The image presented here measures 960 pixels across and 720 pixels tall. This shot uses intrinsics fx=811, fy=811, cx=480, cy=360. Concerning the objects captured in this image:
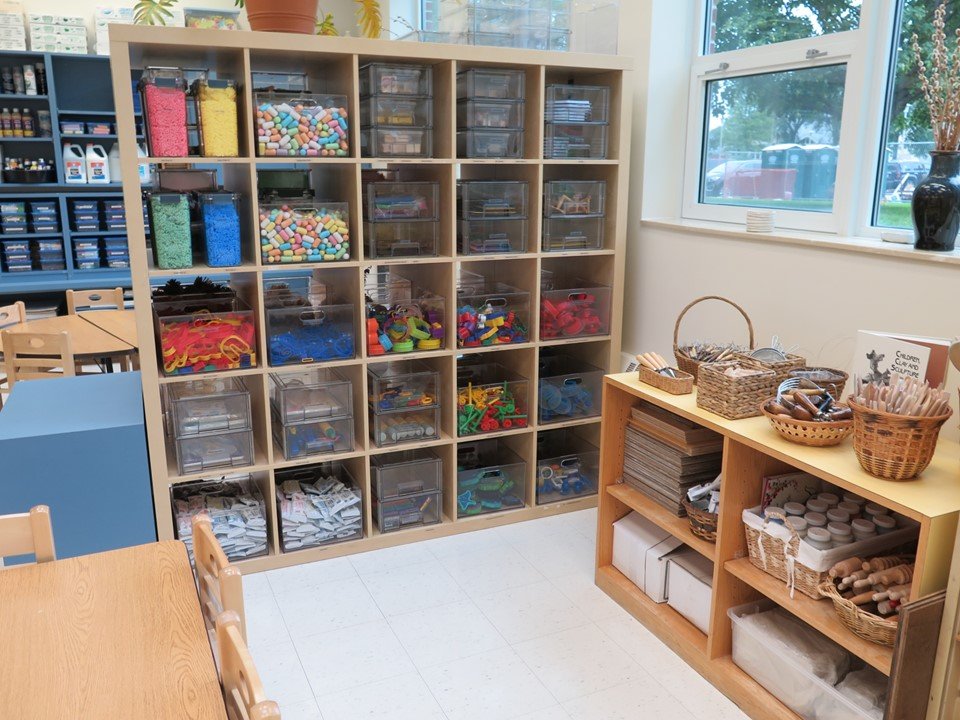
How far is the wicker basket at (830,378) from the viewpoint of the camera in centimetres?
229

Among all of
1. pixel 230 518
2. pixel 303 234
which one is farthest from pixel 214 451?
pixel 303 234

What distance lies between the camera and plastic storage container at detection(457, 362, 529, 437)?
3.30m

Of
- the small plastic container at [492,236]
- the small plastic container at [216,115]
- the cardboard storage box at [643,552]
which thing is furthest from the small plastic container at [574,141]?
the cardboard storage box at [643,552]

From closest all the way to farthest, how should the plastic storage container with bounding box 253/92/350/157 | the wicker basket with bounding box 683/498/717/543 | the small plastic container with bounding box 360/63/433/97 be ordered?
the wicker basket with bounding box 683/498/717/543, the plastic storage container with bounding box 253/92/350/157, the small plastic container with bounding box 360/63/433/97

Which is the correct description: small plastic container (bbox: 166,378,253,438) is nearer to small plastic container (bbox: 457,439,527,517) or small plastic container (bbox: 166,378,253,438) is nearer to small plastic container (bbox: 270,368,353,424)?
small plastic container (bbox: 270,368,353,424)

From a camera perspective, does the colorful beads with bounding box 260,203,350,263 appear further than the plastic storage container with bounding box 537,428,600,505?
No

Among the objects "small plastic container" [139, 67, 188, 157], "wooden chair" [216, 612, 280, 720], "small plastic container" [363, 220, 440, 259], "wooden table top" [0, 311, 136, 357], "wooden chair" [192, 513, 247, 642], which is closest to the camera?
"wooden chair" [216, 612, 280, 720]

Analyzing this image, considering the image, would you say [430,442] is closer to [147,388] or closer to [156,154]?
Answer: [147,388]

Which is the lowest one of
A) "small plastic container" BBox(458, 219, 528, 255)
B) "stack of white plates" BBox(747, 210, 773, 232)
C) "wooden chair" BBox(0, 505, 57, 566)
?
"wooden chair" BBox(0, 505, 57, 566)

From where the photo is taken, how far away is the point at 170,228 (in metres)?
2.71

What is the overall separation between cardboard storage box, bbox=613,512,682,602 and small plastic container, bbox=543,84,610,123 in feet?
5.10

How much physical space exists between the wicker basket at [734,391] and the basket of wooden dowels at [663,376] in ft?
0.48

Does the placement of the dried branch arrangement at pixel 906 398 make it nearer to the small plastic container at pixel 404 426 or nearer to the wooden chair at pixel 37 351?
the small plastic container at pixel 404 426

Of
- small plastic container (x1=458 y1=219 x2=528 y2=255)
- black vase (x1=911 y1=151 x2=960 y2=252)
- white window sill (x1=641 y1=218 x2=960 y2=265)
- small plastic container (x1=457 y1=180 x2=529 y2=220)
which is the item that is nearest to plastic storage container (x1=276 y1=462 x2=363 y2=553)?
small plastic container (x1=458 y1=219 x2=528 y2=255)
